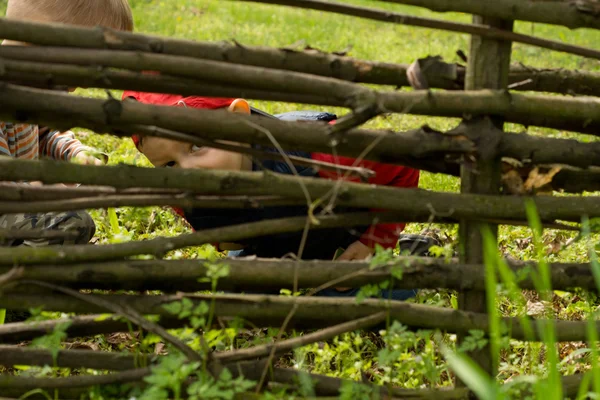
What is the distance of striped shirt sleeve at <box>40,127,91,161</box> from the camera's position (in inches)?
127

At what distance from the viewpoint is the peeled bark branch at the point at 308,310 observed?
5.99ft

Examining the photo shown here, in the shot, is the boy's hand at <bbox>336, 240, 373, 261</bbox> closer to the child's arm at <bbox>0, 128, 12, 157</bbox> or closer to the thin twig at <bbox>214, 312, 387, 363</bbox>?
the thin twig at <bbox>214, 312, 387, 363</bbox>

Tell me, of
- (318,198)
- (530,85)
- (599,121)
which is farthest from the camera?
(530,85)

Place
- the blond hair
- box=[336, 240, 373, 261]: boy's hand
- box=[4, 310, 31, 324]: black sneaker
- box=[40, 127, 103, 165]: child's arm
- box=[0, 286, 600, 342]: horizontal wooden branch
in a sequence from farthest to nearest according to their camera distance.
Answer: box=[40, 127, 103, 165]: child's arm
the blond hair
box=[336, 240, 373, 261]: boy's hand
box=[4, 310, 31, 324]: black sneaker
box=[0, 286, 600, 342]: horizontal wooden branch

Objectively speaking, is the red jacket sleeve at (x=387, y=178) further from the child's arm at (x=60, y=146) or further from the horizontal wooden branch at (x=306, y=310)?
the child's arm at (x=60, y=146)

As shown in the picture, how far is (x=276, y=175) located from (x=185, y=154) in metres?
0.88

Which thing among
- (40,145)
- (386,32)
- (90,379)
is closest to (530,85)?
(90,379)

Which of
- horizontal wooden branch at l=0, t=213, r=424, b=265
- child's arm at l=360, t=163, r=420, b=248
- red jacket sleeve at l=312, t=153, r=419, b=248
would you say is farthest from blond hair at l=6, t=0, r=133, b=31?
horizontal wooden branch at l=0, t=213, r=424, b=265

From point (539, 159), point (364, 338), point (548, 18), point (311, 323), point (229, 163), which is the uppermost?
point (548, 18)

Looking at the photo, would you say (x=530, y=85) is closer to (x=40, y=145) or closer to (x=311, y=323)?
(x=311, y=323)

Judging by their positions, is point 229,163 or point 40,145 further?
point 40,145

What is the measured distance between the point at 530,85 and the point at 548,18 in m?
0.35

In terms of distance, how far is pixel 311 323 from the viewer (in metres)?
1.93

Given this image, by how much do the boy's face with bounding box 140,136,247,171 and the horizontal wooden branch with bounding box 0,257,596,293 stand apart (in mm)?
754
